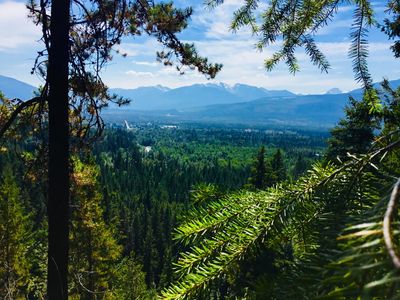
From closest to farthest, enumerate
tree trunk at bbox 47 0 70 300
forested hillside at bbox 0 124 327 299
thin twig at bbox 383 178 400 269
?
thin twig at bbox 383 178 400 269 < tree trunk at bbox 47 0 70 300 < forested hillside at bbox 0 124 327 299

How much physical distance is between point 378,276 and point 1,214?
2240 cm

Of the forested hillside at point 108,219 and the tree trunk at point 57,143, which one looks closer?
the tree trunk at point 57,143

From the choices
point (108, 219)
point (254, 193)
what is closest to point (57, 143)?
point (254, 193)

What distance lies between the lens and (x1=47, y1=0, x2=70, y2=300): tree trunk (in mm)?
3711

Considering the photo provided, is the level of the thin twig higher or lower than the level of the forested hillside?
higher

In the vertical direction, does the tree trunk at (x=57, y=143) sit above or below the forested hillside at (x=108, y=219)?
above

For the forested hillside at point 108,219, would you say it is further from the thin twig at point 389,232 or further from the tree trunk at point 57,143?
the thin twig at point 389,232

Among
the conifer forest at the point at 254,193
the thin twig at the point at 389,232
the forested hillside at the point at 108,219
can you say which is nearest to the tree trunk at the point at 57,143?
the conifer forest at the point at 254,193

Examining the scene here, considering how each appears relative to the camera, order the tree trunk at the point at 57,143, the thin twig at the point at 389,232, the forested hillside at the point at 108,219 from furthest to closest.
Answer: the forested hillside at the point at 108,219 → the tree trunk at the point at 57,143 → the thin twig at the point at 389,232

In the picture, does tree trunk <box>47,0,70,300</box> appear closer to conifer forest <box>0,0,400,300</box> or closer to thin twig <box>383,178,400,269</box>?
conifer forest <box>0,0,400,300</box>

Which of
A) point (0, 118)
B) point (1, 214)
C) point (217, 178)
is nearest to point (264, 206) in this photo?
point (0, 118)

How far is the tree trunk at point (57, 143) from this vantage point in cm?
371

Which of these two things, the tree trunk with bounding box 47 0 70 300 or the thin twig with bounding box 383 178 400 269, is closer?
the thin twig with bounding box 383 178 400 269

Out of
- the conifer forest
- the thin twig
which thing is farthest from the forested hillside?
Result: the thin twig
